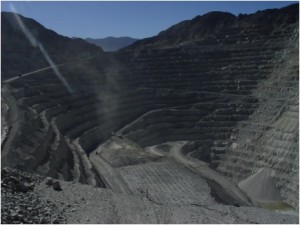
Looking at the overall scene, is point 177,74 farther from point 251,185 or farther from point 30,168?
point 30,168

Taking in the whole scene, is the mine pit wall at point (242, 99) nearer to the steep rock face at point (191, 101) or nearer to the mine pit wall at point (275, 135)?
the mine pit wall at point (275, 135)

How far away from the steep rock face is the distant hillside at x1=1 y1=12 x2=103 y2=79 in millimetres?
5541

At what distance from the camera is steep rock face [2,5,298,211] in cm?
3416

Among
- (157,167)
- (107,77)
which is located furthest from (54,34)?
(157,167)

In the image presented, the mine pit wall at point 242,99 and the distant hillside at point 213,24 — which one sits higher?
the distant hillside at point 213,24

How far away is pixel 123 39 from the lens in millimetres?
160375

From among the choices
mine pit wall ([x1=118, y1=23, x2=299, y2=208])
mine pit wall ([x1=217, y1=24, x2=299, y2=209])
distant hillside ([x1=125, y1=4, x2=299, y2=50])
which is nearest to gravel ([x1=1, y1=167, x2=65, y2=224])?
mine pit wall ([x1=217, y1=24, x2=299, y2=209])

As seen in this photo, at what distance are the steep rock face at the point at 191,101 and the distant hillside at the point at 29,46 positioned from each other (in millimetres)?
5541

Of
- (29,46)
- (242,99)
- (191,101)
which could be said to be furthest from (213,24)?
(29,46)

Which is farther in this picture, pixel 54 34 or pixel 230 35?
pixel 54 34

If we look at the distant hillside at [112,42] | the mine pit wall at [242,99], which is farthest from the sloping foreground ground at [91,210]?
the distant hillside at [112,42]

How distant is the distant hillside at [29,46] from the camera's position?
51.7m

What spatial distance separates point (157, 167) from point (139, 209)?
53.4 ft

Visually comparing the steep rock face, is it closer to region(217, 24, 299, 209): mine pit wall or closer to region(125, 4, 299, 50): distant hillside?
region(217, 24, 299, 209): mine pit wall
